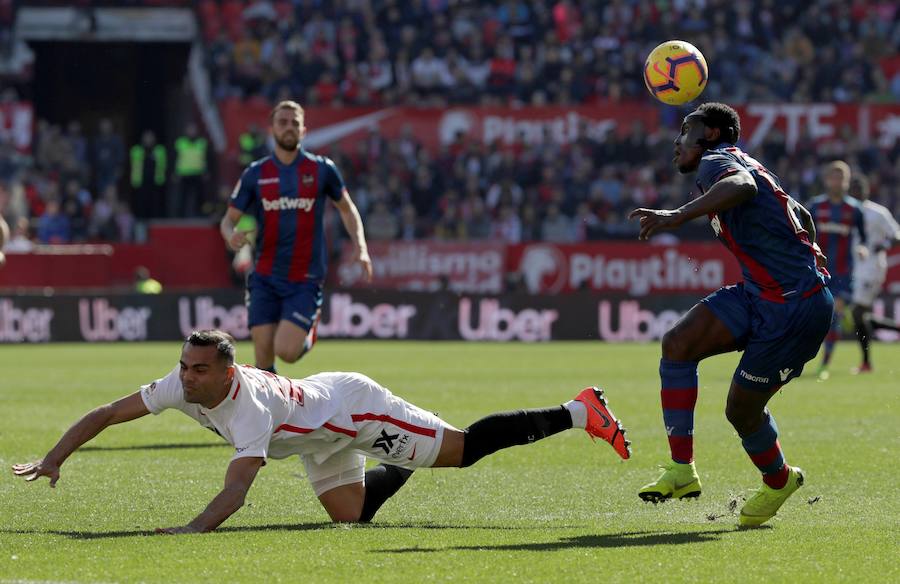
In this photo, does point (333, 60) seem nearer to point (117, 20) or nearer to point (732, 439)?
point (117, 20)

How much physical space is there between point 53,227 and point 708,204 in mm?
25390

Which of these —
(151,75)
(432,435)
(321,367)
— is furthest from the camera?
(151,75)

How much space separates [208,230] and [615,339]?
28.8 ft

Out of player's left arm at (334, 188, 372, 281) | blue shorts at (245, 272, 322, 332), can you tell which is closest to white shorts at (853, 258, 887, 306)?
player's left arm at (334, 188, 372, 281)

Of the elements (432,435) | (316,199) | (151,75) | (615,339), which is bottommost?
(615,339)

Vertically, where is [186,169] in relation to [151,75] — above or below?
below

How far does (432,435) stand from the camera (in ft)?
24.5

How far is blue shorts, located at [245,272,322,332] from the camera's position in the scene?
38.0 feet

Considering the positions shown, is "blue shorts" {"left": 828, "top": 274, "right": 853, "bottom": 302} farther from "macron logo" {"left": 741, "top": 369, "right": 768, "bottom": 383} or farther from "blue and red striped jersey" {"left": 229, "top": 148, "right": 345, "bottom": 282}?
"macron logo" {"left": 741, "top": 369, "right": 768, "bottom": 383}

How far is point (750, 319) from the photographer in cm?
720

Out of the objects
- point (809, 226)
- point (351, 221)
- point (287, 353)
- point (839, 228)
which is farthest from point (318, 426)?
point (839, 228)

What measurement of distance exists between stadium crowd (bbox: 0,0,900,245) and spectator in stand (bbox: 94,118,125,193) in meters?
→ 0.05

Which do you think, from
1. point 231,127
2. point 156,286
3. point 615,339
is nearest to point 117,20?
point 231,127

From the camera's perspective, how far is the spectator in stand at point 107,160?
3225cm
